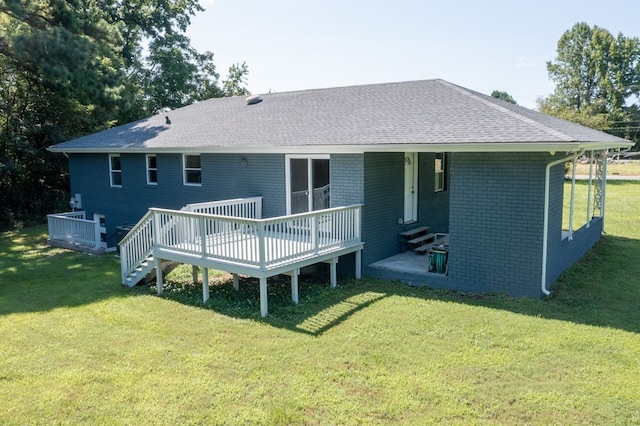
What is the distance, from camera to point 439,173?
13273 mm

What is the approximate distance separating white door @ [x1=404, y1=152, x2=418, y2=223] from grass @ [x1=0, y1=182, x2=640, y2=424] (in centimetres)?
256

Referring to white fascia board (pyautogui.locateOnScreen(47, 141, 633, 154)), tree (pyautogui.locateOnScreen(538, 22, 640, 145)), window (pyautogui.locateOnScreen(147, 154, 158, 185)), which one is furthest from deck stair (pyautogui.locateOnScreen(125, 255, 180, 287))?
tree (pyautogui.locateOnScreen(538, 22, 640, 145))

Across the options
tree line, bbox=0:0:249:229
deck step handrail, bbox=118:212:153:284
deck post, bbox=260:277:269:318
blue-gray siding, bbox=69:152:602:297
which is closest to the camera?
deck post, bbox=260:277:269:318

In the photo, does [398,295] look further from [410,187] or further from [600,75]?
[600,75]

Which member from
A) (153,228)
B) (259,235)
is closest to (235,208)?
(153,228)

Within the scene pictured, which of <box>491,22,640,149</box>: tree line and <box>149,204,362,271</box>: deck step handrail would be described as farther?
<box>491,22,640,149</box>: tree line

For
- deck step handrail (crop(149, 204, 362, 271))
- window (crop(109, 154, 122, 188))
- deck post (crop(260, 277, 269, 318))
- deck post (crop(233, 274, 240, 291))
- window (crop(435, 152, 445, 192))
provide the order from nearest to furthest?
deck post (crop(260, 277, 269, 318)) < deck step handrail (crop(149, 204, 362, 271)) < deck post (crop(233, 274, 240, 291)) < window (crop(435, 152, 445, 192)) < window (crop(109, 154, 122, 188))

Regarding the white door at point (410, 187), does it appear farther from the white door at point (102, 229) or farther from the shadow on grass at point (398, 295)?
Answer: the white door at point (102, 229)

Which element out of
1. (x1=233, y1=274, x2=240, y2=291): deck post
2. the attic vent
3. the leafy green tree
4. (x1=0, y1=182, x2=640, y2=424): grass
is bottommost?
(x1=0, y1=182, x2=640, y2=424): grass

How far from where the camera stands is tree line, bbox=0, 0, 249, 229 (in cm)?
1419

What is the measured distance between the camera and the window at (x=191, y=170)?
13.7 m

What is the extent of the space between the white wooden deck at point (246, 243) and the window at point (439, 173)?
419 centimetres

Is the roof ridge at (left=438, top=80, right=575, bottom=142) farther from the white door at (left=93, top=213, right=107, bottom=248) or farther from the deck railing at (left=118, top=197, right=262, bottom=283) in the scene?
the white door at (left=93, top=213, right=107, bottom=248)

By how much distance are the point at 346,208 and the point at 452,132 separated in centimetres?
249
